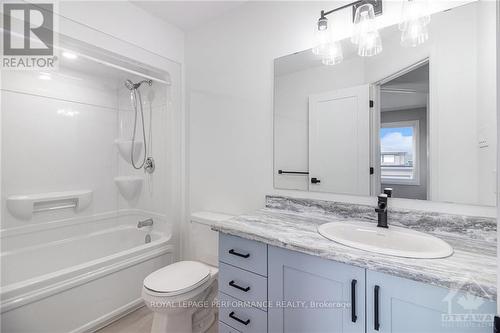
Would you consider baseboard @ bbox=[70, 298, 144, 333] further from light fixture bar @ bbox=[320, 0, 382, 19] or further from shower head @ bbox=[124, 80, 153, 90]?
light fixture bar @ bbox=[320, 0, 382, 19]

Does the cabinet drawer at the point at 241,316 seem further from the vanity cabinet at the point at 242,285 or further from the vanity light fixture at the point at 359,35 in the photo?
the vanity light fixture at the point at 359,35

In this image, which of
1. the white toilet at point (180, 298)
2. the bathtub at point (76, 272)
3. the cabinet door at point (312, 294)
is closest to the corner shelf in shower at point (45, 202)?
the bathtub at point (76, 272)

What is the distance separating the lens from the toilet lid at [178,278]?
1391mm

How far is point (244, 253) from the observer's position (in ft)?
3.99

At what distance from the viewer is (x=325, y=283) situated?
3.18 ft

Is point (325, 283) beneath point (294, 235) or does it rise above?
beneath

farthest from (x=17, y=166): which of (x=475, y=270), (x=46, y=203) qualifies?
(x=475, y=270)

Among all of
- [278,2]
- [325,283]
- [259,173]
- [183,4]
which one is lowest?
[325,283]

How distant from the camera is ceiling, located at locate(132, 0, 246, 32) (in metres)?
1.87

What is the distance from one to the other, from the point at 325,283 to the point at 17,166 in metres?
2.59

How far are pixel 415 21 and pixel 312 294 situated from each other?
4.76ft

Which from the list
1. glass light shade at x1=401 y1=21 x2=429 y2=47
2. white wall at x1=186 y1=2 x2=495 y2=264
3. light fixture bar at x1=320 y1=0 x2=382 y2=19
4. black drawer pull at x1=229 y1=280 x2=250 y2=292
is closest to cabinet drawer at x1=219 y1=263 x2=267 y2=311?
black drawer pull at x1=229 y1=280 x2=250 y2=292

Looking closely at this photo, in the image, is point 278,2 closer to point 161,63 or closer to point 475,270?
point 161,63

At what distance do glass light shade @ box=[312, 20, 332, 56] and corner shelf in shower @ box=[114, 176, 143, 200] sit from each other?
2.20 meters
